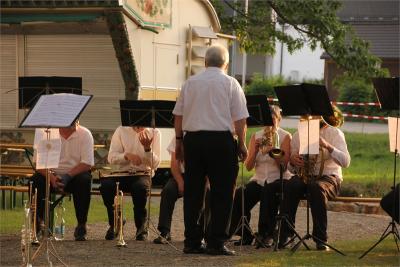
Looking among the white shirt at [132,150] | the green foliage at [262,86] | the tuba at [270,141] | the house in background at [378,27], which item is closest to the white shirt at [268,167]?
the tuba at [270,141]

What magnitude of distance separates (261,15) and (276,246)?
1184 centimetres

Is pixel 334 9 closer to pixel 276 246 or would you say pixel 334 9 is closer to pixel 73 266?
pixel 276 246

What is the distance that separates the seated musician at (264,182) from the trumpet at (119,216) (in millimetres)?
1217

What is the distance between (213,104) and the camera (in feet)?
31.2

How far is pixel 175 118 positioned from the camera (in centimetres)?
984

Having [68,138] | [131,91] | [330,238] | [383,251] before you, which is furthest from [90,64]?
[383,251]

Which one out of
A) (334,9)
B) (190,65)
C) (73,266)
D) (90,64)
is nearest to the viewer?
(73,266)

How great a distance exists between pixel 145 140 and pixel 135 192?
57 cm

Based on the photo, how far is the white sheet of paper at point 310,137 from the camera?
33.7 ft

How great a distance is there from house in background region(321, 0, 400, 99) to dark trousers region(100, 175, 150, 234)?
113ft

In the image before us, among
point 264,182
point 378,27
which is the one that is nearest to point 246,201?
point 264,182

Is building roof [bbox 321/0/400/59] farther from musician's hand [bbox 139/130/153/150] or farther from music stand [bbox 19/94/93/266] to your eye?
music stand [bbox 19/94/93/266]

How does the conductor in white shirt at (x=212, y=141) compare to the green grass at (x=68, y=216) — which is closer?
the conductor in white shirt at (x=212, y=141)

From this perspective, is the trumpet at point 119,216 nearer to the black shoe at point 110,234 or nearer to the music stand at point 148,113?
the black shoe at point 110,234
